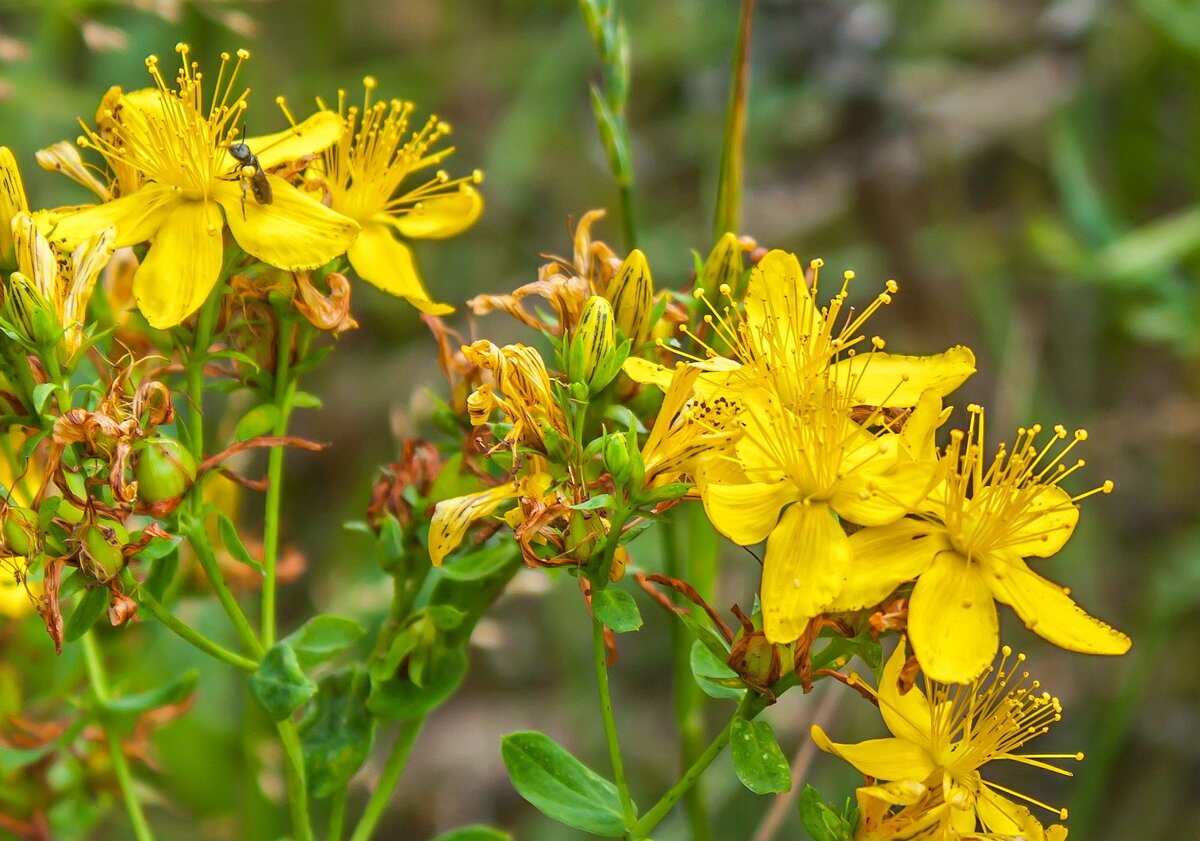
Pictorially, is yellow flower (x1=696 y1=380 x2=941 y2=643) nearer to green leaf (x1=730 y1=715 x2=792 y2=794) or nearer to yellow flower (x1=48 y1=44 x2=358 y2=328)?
green leaf (x1=730 y1=715 x2=792 y2=794)

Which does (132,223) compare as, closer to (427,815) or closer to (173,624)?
(173,624)

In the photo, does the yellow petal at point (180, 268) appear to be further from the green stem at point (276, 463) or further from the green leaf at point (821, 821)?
the green leaf at point (821, 821)

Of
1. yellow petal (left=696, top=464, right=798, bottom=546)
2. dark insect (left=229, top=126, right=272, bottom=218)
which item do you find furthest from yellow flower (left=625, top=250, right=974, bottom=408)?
dark insect (left=229, top=126, right=272, bottom=218)

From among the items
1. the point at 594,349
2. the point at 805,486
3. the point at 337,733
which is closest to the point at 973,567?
the point at 805,486

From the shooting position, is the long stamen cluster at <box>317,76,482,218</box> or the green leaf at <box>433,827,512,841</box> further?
the long stamen cluster at <box>317,76,482,218</box>

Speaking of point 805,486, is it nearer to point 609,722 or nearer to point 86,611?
point 609,722

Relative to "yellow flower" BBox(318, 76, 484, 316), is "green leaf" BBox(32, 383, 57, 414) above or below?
below

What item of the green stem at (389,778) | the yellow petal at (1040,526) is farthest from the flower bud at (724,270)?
the green stem at (389,778)
